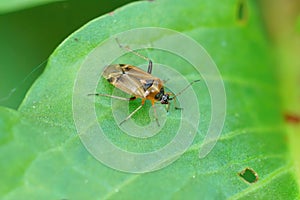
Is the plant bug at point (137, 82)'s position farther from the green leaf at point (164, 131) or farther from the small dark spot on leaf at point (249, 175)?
the small dark spot on leaf at point (249, 175)

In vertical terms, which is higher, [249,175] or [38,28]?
[38,28]

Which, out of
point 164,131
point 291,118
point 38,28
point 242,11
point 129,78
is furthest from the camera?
point 38,28

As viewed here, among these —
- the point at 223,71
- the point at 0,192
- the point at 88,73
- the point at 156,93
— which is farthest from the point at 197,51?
the point at 0,192

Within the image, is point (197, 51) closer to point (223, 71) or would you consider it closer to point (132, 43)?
point (223, 71)

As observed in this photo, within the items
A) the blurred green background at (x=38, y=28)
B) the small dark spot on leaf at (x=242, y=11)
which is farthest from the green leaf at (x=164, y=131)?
the blurred green background at (x=38, y=28)

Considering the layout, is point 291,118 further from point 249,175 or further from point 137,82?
point 137,82

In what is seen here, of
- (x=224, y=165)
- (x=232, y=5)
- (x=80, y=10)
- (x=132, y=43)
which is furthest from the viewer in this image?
(x=80, y=10)

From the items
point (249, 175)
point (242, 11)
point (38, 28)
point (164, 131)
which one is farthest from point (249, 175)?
point (38, 28)
